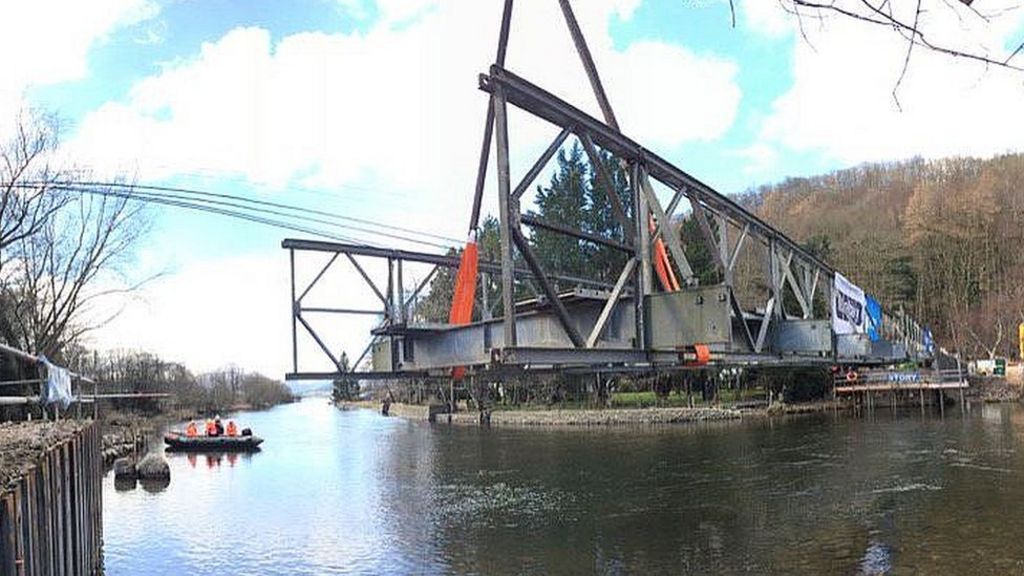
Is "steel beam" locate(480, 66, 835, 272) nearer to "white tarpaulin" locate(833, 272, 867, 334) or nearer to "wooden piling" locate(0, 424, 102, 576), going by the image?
"white tarpaulin" locate(833, 272, 867, 334)

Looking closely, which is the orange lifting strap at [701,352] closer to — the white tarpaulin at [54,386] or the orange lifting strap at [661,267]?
the orange lifting strap at [661,267]

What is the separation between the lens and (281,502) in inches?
1323

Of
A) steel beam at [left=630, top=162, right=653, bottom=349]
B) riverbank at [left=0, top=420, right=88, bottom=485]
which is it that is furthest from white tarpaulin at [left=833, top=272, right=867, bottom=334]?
riverbank at [left=0, top=420, right=88, bottom=485]

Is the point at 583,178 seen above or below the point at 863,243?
above

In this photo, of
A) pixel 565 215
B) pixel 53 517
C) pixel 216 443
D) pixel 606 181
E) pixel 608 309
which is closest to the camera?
pixel 53 517

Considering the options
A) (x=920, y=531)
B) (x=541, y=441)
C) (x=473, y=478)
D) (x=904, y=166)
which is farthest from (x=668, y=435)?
(x=904, y=166)

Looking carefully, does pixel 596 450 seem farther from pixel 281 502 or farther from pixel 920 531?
pixel 920 531

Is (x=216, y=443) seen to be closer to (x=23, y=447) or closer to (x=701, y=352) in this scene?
(x=23, y=447)

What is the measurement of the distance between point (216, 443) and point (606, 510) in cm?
3745

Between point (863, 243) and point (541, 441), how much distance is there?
52177 mm

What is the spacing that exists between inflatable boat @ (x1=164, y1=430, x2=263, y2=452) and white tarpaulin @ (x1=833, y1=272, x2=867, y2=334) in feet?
141

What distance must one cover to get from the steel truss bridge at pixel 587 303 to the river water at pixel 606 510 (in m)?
5.43

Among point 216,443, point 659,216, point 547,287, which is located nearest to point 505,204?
point 547,287

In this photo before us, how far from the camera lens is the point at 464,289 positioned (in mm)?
14891
